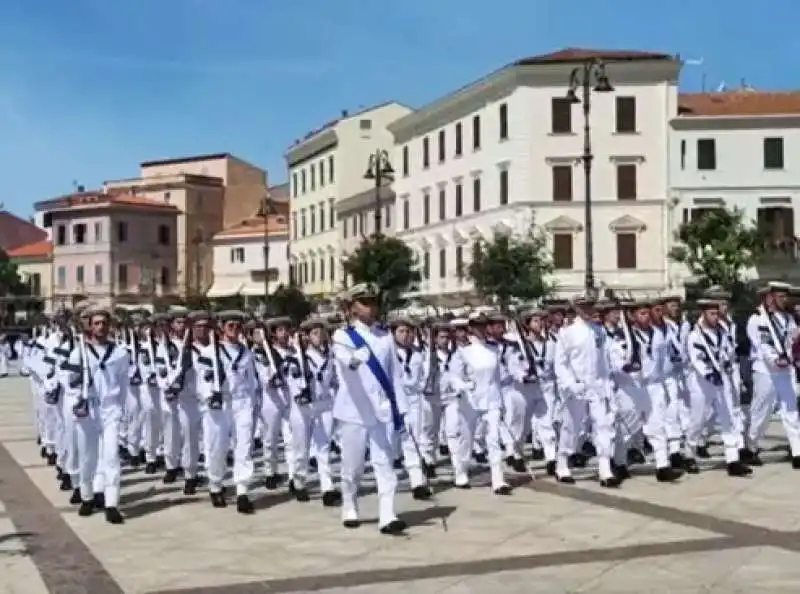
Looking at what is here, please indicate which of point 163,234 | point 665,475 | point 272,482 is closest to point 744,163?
point 665,475

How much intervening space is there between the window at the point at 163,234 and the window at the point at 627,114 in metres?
47.1

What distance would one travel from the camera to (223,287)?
9025cm

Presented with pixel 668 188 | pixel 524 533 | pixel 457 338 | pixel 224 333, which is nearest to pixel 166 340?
pixel 224 333

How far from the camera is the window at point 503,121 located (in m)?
60.2


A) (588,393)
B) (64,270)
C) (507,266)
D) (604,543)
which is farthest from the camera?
(64,270)

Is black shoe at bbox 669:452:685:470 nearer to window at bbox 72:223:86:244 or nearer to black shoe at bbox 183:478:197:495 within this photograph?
black shoe at bbox 183:478:197:495

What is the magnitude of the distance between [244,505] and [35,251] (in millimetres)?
98554

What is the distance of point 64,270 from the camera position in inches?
3846

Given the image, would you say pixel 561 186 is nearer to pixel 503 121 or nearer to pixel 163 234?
pixel 503 121

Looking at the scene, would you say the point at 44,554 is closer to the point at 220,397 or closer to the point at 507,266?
the point at 220,397

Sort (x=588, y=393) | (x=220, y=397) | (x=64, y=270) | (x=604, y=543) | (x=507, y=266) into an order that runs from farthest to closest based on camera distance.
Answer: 1. (x=64, y=270)
2. (x=507, y=266)
3. (x=588, y=393)
4. (x=220, y=397)
5. (x=604, y=543)

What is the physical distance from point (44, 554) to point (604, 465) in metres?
5.93

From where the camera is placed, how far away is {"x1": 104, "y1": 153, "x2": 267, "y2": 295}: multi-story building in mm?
96812

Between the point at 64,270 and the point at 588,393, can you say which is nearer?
the point at 588,393
